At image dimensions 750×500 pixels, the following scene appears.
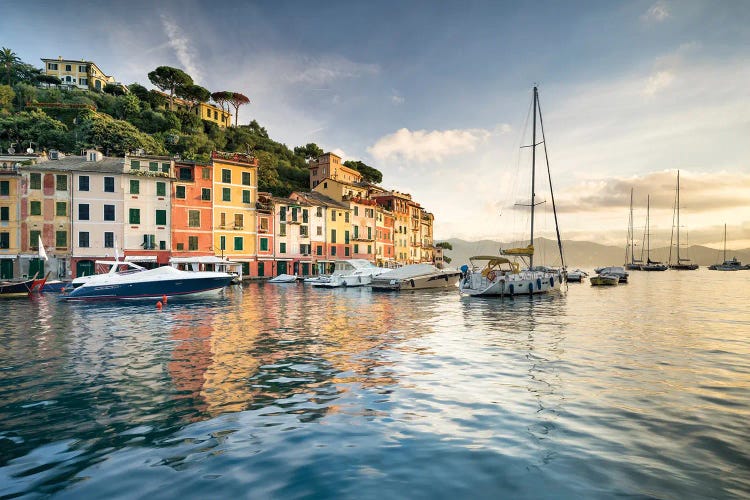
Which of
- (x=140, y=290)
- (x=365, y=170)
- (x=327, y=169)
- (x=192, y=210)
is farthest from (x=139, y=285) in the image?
(x=365, y=170)

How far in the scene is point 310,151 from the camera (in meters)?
103

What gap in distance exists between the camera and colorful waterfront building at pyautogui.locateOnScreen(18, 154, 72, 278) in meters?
42.1

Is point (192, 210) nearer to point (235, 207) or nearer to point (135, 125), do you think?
point (235, 207)

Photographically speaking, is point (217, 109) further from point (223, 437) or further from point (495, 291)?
point (223, 437)

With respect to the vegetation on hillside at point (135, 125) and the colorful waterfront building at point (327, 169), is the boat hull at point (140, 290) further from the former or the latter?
the colorful waterfront building at point (327, 169)

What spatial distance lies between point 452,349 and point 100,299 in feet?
85.4

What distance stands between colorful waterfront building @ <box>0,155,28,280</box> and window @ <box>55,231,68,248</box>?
325 centimetres

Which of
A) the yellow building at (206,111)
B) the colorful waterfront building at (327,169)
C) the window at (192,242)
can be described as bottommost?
the window at (192,242)

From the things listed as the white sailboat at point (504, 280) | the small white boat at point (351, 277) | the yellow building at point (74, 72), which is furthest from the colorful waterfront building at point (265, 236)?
the yellow building at point (74, 72)

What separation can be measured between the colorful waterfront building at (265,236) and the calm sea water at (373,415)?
4079 cm

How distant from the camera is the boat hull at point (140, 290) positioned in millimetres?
26922

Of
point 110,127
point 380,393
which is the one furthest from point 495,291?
point 110,127

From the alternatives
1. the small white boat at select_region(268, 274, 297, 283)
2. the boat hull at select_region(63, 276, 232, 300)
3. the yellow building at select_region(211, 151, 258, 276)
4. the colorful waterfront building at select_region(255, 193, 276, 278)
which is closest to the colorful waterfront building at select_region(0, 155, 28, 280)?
the yellow building at select_region(211, 151, 258, 276)

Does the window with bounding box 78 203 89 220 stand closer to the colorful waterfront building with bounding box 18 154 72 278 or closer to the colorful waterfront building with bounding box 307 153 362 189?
the colorful waterfront building with bounding box 18 154 72 278
